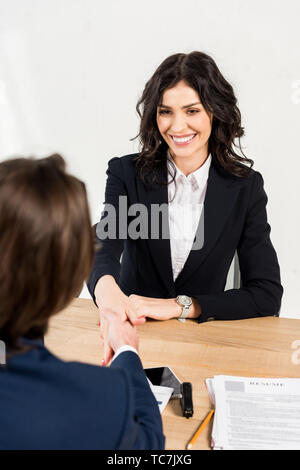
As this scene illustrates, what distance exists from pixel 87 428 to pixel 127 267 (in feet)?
4.53

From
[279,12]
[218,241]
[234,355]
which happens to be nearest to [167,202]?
[218,241]

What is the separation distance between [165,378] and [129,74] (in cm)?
229

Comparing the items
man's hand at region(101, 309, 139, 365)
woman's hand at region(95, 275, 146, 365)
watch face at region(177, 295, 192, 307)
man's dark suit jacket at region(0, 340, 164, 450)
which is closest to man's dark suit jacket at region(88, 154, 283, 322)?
woman's hand at region(95, 275, 146, 365)

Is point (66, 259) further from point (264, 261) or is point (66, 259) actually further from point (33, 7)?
point (33, 7)

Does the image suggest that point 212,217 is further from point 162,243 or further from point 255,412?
point 255,412

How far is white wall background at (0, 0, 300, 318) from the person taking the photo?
111 inches

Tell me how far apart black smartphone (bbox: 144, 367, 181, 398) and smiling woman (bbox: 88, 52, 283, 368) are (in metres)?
0.52

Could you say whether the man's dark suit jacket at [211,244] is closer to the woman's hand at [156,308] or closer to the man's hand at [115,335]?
the woman's hand at [156,308]

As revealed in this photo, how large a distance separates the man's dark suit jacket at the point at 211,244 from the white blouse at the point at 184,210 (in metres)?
0.05

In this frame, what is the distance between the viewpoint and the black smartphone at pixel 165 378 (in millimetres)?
1227

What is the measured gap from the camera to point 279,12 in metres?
2.76

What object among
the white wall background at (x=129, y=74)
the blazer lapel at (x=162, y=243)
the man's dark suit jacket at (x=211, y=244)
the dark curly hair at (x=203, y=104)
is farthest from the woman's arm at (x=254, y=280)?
the white wall background at (x=129, y=74)

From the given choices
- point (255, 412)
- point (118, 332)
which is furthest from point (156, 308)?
point (255, 412)

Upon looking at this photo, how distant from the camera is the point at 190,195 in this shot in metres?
Result: 2.02
